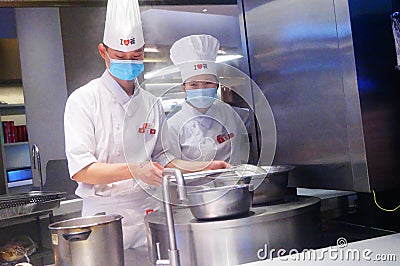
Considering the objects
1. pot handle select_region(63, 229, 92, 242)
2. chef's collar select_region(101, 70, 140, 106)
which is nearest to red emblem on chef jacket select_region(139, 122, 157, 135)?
chef's collar select_region(101, 70, 140, 106)

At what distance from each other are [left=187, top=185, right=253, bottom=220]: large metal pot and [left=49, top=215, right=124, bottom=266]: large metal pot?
204 millimetres

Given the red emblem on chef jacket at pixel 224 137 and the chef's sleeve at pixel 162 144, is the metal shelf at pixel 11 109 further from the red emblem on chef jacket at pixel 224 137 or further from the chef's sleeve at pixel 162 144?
the red emblem on chef jacket at pixel 224 137

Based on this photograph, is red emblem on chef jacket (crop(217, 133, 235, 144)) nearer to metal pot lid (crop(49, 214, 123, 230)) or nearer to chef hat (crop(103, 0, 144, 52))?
chef hat (crop(103, 0, 144, 52))

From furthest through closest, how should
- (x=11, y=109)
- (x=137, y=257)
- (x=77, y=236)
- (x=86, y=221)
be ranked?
(x=11, y=109)
(x=137, y=257)
(x=86, y=221)
(x=77, y=236)

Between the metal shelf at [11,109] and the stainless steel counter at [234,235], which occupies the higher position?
the metal shelf at [11,109]

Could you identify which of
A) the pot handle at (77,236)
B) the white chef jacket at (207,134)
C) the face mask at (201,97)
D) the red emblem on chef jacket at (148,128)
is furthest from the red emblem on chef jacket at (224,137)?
the pot handle at (77,236)

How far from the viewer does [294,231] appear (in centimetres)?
117

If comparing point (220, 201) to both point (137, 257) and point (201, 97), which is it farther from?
point (201, 97)

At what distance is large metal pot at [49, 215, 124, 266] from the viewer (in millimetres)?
1008

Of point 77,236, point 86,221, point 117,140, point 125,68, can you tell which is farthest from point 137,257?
point 125,68

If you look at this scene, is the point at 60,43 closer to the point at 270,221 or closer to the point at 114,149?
the point at 114,149

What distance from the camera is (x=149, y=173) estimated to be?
4.47 feet

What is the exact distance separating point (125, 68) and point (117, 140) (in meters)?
0.27

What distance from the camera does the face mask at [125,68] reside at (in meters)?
1.61
